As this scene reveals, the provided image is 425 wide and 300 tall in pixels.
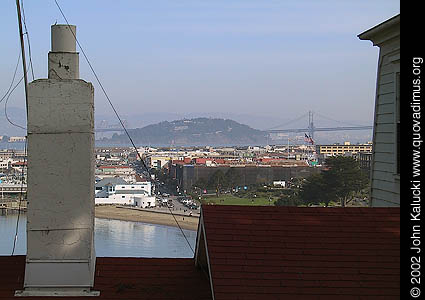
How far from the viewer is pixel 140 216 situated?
69188mm

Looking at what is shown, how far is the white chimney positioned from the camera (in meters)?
3.88

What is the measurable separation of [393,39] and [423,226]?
13.8 ft

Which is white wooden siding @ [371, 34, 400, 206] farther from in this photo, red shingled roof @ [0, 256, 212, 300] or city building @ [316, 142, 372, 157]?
city building @ [316, 142, 372, 157]

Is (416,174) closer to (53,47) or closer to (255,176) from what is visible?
(53,47)

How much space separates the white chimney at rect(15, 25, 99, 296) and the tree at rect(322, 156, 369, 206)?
41.5 metres

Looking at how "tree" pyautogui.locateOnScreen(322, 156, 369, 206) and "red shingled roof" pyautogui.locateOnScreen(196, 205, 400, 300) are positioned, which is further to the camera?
"tree" pyautogui.locateOnScreen(322, 156, 369, 206)

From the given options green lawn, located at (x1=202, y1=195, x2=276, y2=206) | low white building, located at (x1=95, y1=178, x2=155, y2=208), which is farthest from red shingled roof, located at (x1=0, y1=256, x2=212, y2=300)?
low white building, located at (x1=95, y1=178, x2=155, y2=208)

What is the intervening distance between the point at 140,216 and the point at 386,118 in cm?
6301

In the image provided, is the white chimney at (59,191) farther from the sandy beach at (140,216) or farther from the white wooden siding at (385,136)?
the sandy beach at (140,216)

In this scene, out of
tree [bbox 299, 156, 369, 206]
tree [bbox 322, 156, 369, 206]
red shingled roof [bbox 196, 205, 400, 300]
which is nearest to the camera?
red shingled roof [bbox 196, 205, 400, 300]

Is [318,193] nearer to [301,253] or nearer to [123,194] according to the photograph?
[123,194]

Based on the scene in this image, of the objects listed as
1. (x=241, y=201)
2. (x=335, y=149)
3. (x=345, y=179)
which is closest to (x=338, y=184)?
(x=345, y=179)

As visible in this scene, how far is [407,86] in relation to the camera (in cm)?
366

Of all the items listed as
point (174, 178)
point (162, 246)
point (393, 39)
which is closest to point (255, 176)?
point (174, 178)
